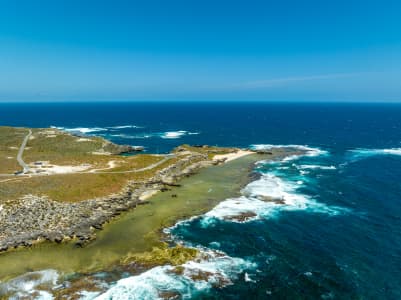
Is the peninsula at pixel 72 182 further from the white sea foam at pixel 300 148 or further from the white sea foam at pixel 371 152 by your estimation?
the white sea foam at pixel 371 152

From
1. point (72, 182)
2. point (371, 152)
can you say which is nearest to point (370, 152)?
point (371, 152)

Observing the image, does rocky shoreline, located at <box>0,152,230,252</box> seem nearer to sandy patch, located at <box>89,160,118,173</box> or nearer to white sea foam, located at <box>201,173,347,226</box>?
sandy patch, located at <box>89,160,118,173</box>

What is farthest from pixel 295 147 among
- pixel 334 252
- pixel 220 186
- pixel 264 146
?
pixel 334 252

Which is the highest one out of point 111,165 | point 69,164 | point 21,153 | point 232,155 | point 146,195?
point 21,153

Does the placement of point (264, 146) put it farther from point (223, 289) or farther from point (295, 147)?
point (223, 289)

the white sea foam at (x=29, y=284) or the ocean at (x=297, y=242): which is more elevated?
the ocean at (x=297, y=242)

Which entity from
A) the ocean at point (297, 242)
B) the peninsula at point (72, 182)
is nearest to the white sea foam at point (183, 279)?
the ocean at point (297, 242)

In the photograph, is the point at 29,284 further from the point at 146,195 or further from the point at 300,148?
the point at 300,148
